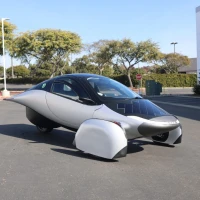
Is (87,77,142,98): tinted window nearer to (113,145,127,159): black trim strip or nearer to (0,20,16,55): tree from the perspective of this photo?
(113,145,127,159): black trim strip

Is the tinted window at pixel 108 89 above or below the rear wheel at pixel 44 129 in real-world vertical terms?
above

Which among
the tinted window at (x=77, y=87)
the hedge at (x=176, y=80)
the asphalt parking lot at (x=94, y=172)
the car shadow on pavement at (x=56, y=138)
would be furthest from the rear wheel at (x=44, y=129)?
the hedge at (x=176, y=80)

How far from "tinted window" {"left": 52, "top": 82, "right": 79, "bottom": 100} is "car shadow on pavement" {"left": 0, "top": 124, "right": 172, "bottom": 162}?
3.74 feet

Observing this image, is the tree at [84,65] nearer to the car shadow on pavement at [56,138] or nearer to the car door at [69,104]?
the car shadow on pavement at [56,138]

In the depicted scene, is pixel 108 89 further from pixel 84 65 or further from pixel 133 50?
pixel 84 65

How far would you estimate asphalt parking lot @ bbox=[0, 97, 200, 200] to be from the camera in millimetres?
4355

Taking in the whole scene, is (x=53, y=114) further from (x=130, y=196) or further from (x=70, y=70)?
(x=70, y=70)

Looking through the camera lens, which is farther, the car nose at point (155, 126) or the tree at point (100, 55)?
the tree at point (100, 55)

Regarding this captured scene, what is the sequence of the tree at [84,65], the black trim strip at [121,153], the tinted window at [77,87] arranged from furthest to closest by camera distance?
the tree at [84,65] < the tinted window at [77,87] < the black trim strip at [121,153]

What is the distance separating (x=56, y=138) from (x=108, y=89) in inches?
80.5

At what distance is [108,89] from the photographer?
7.30m

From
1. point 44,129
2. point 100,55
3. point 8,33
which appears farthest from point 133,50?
point 44,129

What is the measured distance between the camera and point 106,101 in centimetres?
686

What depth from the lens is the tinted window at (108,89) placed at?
23.6ft
